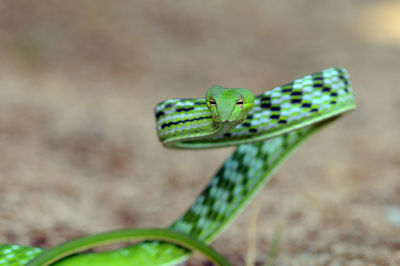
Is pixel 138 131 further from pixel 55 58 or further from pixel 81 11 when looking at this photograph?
pixel 81 11

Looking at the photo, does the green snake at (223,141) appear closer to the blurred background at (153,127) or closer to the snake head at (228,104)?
the snake head at (228,104)

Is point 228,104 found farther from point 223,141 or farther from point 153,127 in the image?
point 153,127

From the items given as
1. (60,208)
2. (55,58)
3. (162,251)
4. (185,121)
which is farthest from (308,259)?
(55,58)

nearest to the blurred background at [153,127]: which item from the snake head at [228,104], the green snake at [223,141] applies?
the green snake at [223,141]

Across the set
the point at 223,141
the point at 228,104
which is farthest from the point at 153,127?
the point at 228,104

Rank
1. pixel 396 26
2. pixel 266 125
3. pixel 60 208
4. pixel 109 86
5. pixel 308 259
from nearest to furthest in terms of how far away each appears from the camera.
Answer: pixel 266 125 < pixel 308 259 < pixel 60 208 < pixel 109 86 < pixel 396 26

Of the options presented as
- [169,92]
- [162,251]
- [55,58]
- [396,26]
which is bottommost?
[162,251]
